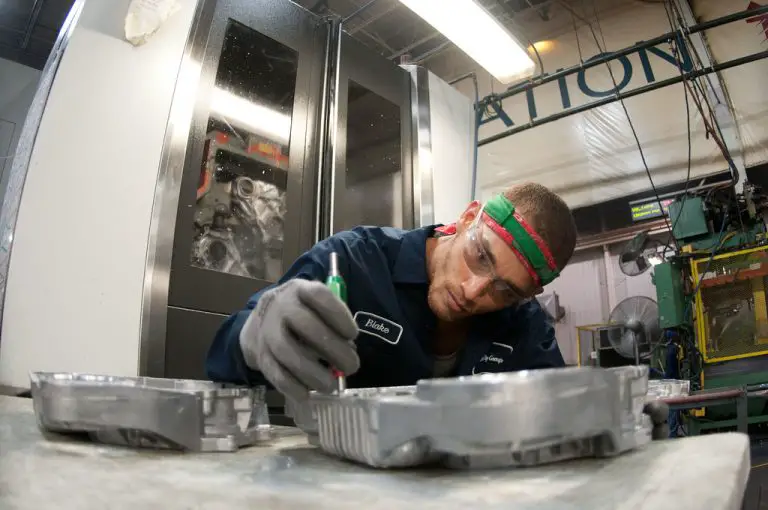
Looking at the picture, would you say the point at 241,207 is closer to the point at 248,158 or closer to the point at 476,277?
the point at 248,158

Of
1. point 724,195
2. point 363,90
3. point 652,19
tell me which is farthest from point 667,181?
point 363,90

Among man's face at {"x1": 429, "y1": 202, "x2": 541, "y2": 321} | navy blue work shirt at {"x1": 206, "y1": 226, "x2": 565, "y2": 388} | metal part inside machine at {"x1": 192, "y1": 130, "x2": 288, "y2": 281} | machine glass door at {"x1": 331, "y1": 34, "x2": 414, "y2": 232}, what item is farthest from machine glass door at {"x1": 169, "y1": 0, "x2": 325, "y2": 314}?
man's face at {"x1": 429, "y1": 202, "x2": 541, "y2": 321}

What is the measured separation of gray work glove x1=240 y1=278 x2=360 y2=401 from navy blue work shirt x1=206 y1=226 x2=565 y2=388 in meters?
0.40

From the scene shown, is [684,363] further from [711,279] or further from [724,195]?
[724,195]

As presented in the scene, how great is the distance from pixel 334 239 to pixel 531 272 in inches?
18.5

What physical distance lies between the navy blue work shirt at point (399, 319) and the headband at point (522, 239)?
0.24 meters

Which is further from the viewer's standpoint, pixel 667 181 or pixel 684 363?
pixel 667 181

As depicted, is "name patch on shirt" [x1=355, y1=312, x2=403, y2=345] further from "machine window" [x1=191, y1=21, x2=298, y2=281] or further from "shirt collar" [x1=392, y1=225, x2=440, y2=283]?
"machine window" [x1=191, y1=21, x2=298, y2=281]

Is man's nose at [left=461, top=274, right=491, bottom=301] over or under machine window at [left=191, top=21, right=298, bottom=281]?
under

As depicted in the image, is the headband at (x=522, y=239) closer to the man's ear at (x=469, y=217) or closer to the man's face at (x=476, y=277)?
the man's face at (x=476, y=277)

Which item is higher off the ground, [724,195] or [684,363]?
Result: [724,195]

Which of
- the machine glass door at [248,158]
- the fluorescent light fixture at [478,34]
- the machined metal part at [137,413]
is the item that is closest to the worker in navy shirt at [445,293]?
the machined metal part at [137,413]

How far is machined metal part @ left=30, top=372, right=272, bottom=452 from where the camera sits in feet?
1.94

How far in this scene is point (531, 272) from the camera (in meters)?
1.00
